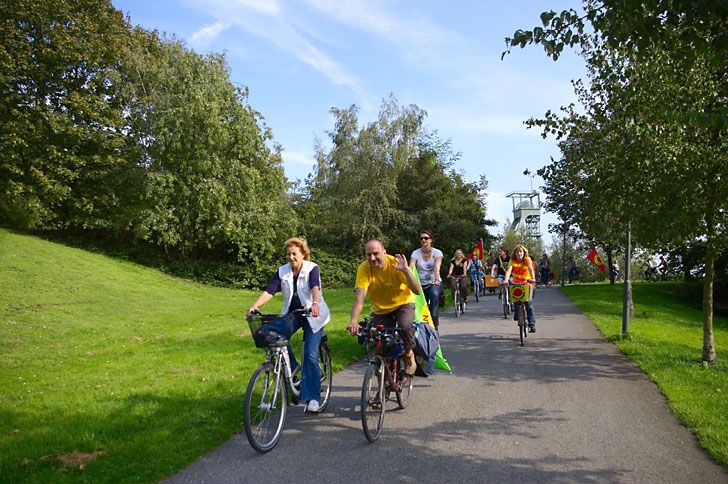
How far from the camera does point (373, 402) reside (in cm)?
489

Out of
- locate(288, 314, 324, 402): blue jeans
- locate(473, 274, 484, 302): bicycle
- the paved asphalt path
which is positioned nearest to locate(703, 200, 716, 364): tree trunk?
the paved asphalt path

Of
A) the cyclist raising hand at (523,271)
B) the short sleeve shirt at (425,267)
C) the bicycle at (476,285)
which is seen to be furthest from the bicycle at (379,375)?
the bicycle at (476,285)

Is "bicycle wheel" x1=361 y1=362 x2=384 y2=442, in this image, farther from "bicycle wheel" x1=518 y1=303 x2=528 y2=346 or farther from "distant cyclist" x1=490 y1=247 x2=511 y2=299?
"distant cyclist" x1=490 y1=247 x2=511 y2=299

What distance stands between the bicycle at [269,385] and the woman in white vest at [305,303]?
19cm

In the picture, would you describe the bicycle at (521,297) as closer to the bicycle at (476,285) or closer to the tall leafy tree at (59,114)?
the bicycle at (476,285)

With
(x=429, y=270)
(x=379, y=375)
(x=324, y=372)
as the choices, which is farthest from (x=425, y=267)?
(x=379, y=375)

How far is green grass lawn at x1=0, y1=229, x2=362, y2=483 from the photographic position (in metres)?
4.50

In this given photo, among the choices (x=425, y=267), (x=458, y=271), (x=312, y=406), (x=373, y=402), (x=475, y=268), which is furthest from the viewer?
(x=475, y=268)

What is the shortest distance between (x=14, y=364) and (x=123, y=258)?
69.6ft

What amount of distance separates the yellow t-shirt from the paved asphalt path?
4.22 feet

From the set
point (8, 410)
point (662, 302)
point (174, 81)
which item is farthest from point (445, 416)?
point (174, 81)

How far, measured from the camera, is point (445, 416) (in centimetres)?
562

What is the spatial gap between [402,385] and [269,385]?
173 cm

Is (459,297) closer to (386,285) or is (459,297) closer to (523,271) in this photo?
(523,271)
